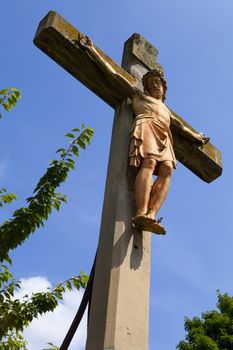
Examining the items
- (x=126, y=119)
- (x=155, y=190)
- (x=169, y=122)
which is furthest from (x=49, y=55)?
(x=155, y=190)

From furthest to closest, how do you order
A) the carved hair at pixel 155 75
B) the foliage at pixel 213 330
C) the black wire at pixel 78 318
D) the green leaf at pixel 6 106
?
the foliage at pixel 213 330
the green leaf at pixel 6 106
the carved hair at pixel 155 75
the black wire at pixel 78 318

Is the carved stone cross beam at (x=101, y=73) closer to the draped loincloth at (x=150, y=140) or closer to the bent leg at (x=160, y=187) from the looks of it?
the draped loincloth at (x=150, y=140)

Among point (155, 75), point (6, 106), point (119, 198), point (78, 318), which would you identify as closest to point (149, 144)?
point (119, 198)

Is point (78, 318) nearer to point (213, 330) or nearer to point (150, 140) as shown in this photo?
point (150, 140)

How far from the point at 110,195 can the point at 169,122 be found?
3.68ft

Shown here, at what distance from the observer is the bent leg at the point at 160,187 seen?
4192 millimetres

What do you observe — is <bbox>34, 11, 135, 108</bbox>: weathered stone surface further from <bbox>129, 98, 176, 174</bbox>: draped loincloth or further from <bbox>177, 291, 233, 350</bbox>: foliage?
<bbox>177, 291, 233, 350</bbox>: foliage

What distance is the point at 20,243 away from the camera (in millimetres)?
5641

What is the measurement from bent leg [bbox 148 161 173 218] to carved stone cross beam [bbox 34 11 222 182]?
3.52ft

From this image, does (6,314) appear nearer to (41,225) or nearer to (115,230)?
(41,225)

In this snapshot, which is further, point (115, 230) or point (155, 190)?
point (155, 190)

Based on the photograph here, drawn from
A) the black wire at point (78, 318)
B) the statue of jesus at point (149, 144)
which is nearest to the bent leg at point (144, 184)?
the statue of jesus at point (149, 144)

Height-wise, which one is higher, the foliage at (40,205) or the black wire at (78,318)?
the foliage at (40,205)

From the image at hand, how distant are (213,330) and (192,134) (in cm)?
1269
